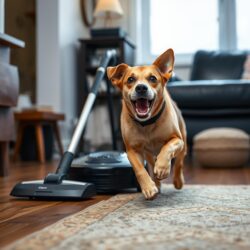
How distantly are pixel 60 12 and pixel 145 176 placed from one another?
9.63 feet

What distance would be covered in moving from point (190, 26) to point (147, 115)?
3.57m

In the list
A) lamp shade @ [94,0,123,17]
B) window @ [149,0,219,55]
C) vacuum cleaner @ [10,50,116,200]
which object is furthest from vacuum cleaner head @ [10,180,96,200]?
window @ [149,0,219,55]

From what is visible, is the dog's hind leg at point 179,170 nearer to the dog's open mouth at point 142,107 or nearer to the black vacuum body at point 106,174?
the black vacuum body at point 106,174

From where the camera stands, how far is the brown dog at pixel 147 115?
1321 mm

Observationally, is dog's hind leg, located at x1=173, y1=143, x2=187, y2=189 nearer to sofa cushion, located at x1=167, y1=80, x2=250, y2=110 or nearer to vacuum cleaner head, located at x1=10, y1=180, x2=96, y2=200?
vacuum cleaner head, located at x1=10, y1=180, x2=96, y2=200

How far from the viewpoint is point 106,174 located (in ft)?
5.35

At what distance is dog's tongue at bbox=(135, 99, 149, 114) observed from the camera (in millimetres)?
1341

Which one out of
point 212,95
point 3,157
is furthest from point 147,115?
point 212,95

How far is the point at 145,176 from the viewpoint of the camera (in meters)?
1.31

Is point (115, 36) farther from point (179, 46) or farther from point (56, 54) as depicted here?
point (179, 46)

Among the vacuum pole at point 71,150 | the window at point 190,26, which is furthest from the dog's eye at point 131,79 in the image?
the window at point 190,26

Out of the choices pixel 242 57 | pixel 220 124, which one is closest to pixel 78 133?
pixel 220 124

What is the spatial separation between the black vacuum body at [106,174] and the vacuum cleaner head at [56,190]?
121mm

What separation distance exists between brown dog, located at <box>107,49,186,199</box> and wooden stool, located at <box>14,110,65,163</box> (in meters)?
2.15
